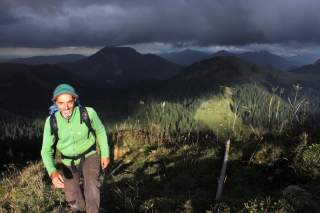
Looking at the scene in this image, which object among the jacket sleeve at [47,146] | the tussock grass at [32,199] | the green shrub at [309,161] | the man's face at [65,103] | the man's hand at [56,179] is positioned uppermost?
the man's face at [65,103]

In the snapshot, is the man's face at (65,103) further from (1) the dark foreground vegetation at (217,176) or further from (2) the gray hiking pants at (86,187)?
(1) the dark foreground vegetation at (217,176)

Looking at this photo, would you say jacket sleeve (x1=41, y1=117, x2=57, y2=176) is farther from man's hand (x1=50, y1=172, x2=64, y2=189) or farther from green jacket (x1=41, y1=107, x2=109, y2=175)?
man's hand (x1=50, y1=172, x2=64, y2=189)

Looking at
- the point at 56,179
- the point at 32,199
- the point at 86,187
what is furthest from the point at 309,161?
the point at 32,199

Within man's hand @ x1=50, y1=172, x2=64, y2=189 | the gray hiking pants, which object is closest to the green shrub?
the gray hiking pants

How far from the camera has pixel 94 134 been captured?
9195 mm

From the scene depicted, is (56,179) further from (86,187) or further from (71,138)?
(71,138)

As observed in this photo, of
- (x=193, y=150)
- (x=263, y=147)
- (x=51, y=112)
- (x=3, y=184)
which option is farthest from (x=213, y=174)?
→ (x=3, y=184)

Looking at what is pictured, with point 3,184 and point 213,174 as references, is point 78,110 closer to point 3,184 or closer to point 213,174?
point 213,174

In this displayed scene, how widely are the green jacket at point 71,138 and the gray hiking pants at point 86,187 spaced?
0.27 m

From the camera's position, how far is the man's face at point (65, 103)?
328 inches

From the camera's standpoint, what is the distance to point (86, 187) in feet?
28.8

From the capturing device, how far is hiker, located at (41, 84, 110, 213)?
8516 mm

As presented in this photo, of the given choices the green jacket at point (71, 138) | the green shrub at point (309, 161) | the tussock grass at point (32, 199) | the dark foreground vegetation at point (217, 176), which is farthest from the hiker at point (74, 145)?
the green shrub at point (309, 161)

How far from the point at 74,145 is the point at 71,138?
0.58ft
